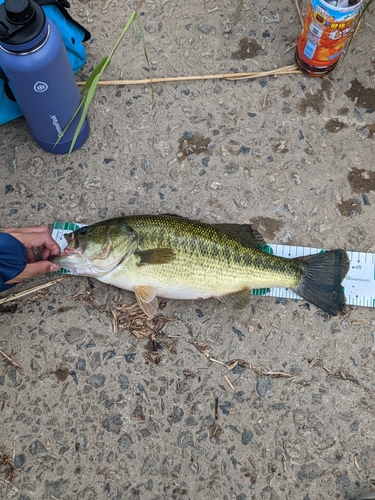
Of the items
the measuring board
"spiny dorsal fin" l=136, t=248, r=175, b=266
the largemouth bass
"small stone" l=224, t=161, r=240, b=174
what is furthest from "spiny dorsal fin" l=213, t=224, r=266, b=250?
"small stone" l=224, t=161, r=240, b=174

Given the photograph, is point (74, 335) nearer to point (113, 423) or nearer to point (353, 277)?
point (113, 423)

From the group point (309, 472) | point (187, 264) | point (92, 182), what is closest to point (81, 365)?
point (187, 264)

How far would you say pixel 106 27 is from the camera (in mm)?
4012

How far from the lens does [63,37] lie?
133 inches

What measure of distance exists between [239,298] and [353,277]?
903 millimetres

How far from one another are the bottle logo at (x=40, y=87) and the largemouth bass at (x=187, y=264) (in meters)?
0.95

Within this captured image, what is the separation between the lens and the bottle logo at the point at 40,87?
A: 292 centimetres

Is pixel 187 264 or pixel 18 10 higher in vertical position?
pixel 18 10

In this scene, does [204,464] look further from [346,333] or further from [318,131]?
[318,131]

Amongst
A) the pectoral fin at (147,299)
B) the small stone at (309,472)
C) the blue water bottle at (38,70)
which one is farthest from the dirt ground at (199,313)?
the blue water bottle at (38,70)

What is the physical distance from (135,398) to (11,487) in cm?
100

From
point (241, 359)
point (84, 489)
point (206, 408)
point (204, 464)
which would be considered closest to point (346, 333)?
point (241, 359)

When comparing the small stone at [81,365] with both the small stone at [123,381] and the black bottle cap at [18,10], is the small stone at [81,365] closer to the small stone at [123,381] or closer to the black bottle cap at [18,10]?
the small stone at [123,381]

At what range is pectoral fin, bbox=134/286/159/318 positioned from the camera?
10.3ft
